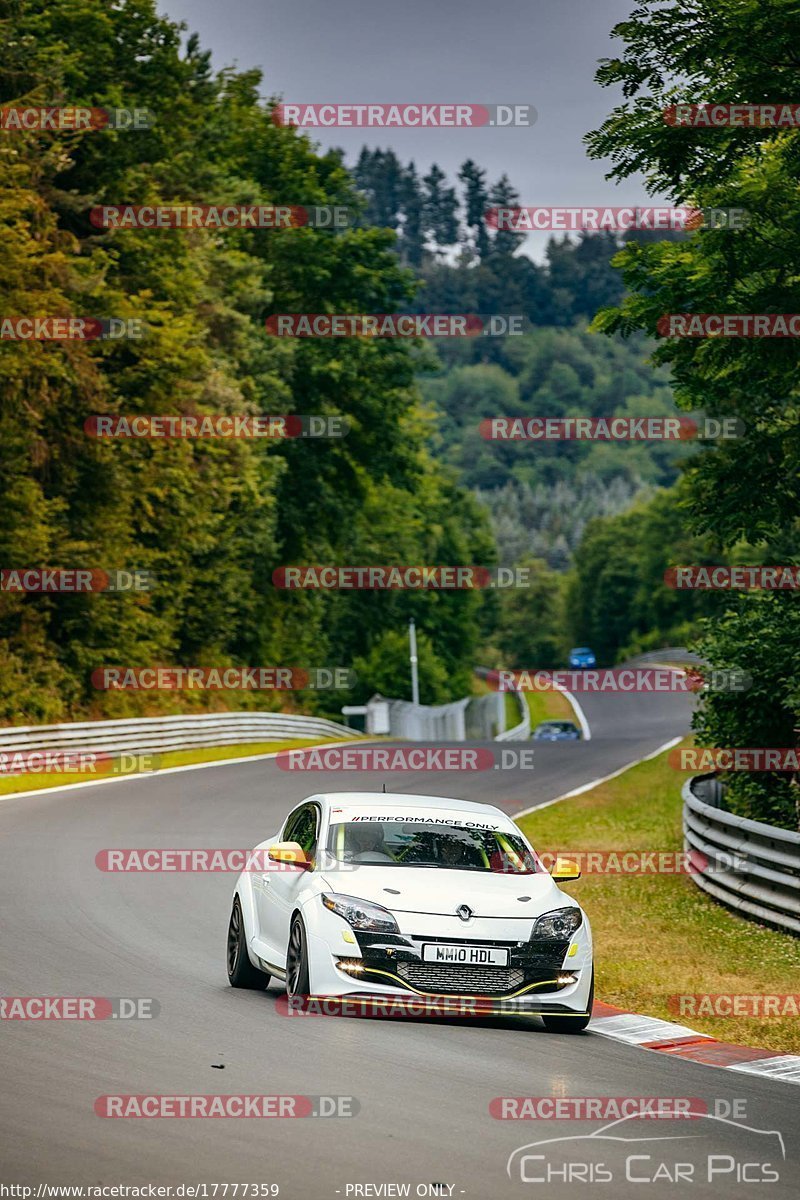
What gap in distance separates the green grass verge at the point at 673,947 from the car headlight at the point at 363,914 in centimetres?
242

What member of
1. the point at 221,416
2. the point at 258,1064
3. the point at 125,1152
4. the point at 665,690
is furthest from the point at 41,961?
the point at 665,690

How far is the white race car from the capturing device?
1027 centimetres

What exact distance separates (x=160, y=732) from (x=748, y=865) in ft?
83.0

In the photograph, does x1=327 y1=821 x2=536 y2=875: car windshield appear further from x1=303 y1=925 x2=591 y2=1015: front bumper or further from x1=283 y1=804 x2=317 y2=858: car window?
x1=303 y1=925 x2=591 y2=1015: front bumper

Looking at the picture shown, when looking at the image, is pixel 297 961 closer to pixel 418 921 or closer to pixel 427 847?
pixel 418 921

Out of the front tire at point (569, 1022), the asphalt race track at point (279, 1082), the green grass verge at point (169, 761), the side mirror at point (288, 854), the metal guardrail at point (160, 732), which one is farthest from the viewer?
the metal guardrail at point (160, 732)

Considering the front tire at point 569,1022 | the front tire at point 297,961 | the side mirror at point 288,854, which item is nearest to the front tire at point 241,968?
the front tire at point 297,961

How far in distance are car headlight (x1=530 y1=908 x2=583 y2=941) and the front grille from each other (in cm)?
30

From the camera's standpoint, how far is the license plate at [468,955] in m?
10.3

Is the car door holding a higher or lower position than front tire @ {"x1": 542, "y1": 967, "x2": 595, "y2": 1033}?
higher

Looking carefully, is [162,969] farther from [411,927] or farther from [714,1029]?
[714,1029]

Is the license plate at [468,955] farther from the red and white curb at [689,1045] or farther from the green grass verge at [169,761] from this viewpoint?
the green grass verge at [169,761]

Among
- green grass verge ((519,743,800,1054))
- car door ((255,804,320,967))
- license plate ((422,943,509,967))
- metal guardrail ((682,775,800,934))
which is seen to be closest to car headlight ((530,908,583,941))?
license plate ((422,943,509,967))

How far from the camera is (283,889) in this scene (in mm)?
11242
